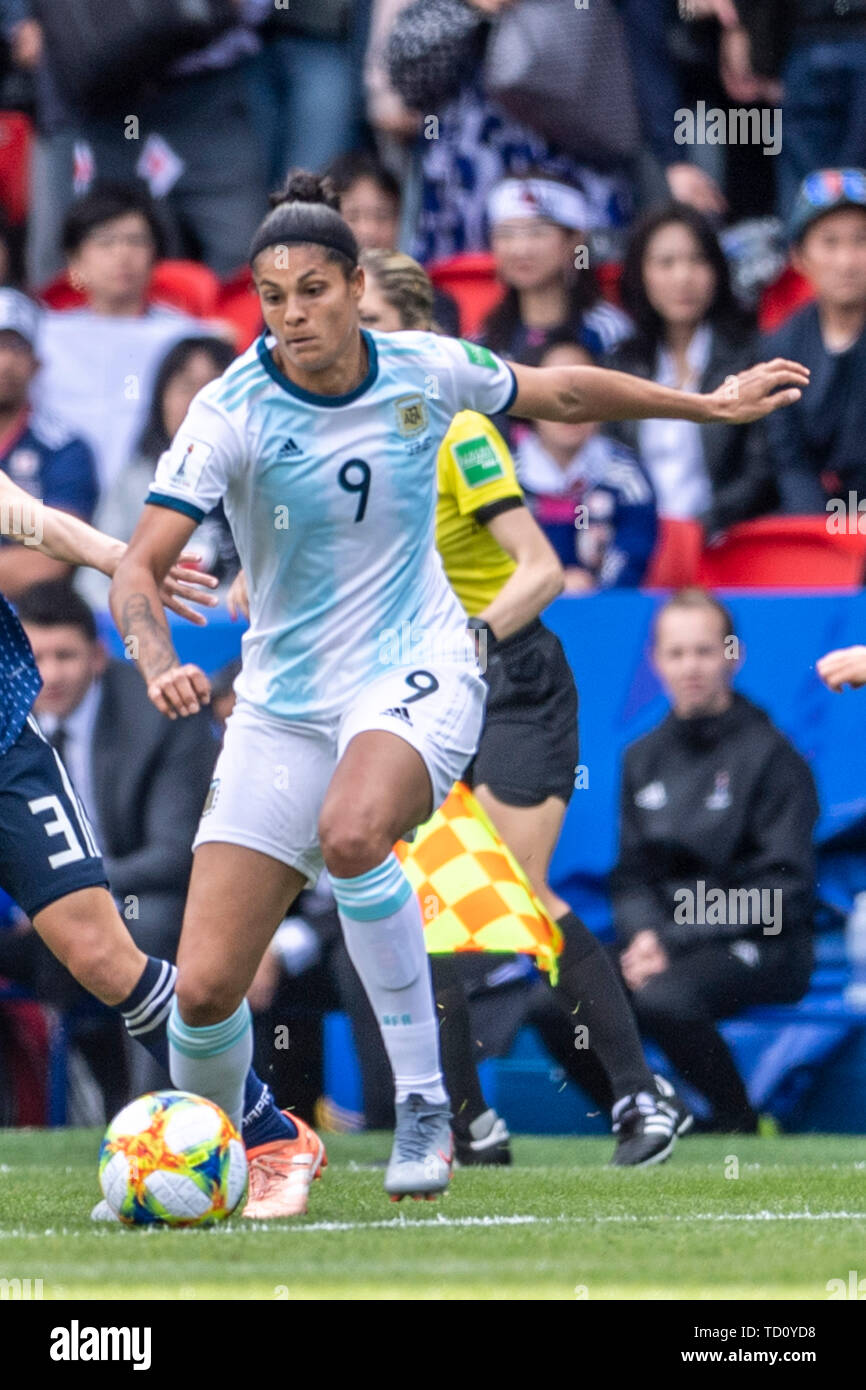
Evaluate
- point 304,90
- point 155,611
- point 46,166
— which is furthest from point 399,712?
point 46,166

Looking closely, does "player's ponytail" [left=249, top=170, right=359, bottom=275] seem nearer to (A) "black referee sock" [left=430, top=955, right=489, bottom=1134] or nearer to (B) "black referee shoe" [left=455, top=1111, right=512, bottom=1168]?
(A) "black referee sock" [left=430, top=955, right=489, bottom=1134]

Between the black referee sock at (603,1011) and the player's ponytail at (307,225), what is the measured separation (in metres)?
2.60

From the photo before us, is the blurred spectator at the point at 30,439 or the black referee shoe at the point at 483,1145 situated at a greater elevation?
the blurred spectator at the point at 30,439

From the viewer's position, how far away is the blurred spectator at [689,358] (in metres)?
9.85

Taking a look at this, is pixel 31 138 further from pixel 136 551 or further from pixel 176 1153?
pixel 176 1153

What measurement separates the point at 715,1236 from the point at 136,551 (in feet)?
6.59

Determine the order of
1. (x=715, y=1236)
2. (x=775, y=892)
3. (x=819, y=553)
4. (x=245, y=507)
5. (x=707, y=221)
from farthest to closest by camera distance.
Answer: (x=707, y=221), (x=819, y=553), (x=775, y=892), (x=245, y=507), (x=715, y=1236)

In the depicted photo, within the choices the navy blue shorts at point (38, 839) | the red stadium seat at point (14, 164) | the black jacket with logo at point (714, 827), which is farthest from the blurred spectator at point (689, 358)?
the navy blue shorts at point (38, 839)

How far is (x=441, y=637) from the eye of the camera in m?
5.87

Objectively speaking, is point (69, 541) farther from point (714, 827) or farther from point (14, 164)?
point (14, 164)

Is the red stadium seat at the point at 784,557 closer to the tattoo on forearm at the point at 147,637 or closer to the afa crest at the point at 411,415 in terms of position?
the afa crest at the point at 411,415

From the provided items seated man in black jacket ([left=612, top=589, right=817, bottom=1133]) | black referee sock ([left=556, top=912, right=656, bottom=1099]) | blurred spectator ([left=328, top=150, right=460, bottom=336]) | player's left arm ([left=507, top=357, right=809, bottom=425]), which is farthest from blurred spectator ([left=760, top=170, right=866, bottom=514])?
player's left arm ([left=507, top=357, right=809, bottom=425])

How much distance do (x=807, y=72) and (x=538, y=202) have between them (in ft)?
4.67
